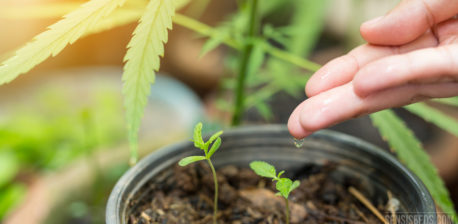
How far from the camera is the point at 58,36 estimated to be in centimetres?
41

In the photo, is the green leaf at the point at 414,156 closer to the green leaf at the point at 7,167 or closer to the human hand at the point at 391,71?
the human hand at the point at 391,71

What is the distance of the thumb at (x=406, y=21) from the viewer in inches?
19.5

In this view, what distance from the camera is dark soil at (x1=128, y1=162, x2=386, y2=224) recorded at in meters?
0.54

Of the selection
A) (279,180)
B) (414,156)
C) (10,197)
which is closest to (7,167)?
(10,197)

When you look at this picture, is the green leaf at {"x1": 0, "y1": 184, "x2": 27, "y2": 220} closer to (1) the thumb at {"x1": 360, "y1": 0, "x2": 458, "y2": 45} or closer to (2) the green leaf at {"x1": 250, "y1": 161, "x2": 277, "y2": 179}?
(2) the green leaf at {"x1": 250, "y1": 161, "x2": 277, "y2": 179}

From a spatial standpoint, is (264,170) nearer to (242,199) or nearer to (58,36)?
(242,199)

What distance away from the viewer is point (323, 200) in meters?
0.59

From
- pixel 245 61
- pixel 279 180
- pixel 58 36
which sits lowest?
pixel 279 180

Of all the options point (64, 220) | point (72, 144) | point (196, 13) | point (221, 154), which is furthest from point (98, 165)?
point (196, 13)

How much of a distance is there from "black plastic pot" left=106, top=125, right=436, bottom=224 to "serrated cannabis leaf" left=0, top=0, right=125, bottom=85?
6.8 inches

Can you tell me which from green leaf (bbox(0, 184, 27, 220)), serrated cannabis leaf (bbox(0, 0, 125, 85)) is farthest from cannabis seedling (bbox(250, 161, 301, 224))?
green leaf (bbox(0, 184, 27, 220))

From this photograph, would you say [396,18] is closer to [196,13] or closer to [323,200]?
[323,200]

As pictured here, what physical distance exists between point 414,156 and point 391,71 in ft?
0.64

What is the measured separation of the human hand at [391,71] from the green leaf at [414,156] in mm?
99
